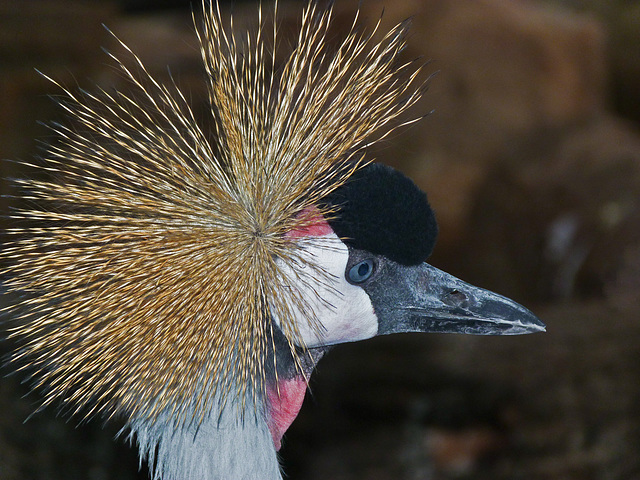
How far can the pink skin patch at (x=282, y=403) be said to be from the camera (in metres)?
1.28

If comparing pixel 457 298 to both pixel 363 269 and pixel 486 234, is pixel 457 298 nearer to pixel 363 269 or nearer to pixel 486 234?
pixel 363 269

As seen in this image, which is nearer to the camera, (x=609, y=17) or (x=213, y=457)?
(x=213, y=457)

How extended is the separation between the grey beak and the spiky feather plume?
0.71 feet

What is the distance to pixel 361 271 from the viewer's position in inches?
49.9

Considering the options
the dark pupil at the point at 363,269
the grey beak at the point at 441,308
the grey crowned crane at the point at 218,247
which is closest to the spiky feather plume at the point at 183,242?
the grey crowned crane at the point at 218,247

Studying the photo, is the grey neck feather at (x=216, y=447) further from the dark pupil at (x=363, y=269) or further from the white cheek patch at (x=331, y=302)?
the dark pupil at (x=363, y=269)

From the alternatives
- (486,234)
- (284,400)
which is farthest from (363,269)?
(486,234)

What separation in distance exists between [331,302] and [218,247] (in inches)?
9.5

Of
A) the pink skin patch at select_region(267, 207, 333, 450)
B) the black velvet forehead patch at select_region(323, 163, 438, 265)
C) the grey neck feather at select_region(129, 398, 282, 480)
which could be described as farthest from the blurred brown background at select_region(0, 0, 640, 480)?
the grey neck feather at select_region(129, 398, 282, 480)

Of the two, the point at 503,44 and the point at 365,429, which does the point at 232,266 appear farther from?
the point at 503,44

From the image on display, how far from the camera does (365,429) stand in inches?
119

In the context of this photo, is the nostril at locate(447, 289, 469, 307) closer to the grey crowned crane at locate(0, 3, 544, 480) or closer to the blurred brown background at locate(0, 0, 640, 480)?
the grey crowned crane at locate(0, 3, 544, 480)

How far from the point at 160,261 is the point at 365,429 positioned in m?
2.12

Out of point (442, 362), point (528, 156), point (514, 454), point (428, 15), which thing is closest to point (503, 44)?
point (428, 15)
